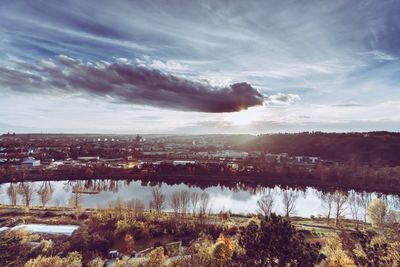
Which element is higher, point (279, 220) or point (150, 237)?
point (279, 220)

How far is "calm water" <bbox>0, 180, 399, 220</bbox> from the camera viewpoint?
1201 inches

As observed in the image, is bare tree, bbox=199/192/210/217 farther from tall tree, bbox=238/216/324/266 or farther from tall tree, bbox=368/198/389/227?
tall tree, bbox=238/216/324/266

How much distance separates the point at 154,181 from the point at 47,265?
33935 mm

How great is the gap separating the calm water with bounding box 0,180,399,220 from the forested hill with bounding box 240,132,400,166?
30277 mm

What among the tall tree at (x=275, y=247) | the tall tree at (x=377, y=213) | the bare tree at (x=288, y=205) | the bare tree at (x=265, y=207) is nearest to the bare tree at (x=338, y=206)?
the tall tree at (x=377, y=213)

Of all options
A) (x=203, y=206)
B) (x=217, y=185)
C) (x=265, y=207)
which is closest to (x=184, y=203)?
(x=203, y=206)

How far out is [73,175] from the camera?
47.1m

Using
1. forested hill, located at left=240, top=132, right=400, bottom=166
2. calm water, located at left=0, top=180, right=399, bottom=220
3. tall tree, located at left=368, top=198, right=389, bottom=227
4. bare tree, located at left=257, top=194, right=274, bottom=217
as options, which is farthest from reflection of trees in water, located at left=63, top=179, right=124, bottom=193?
forested hill, located at left=240, top=132, right=400, bottom=166

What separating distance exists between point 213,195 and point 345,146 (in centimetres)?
5237

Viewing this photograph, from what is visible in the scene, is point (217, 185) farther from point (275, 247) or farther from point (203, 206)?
point (275, 247)

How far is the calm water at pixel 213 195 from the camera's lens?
3050 cm

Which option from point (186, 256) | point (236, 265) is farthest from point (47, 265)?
point (236, 265)

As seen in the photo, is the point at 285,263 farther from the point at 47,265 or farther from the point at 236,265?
the point at 47,265

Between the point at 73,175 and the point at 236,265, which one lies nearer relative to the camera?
the point at 236,265
